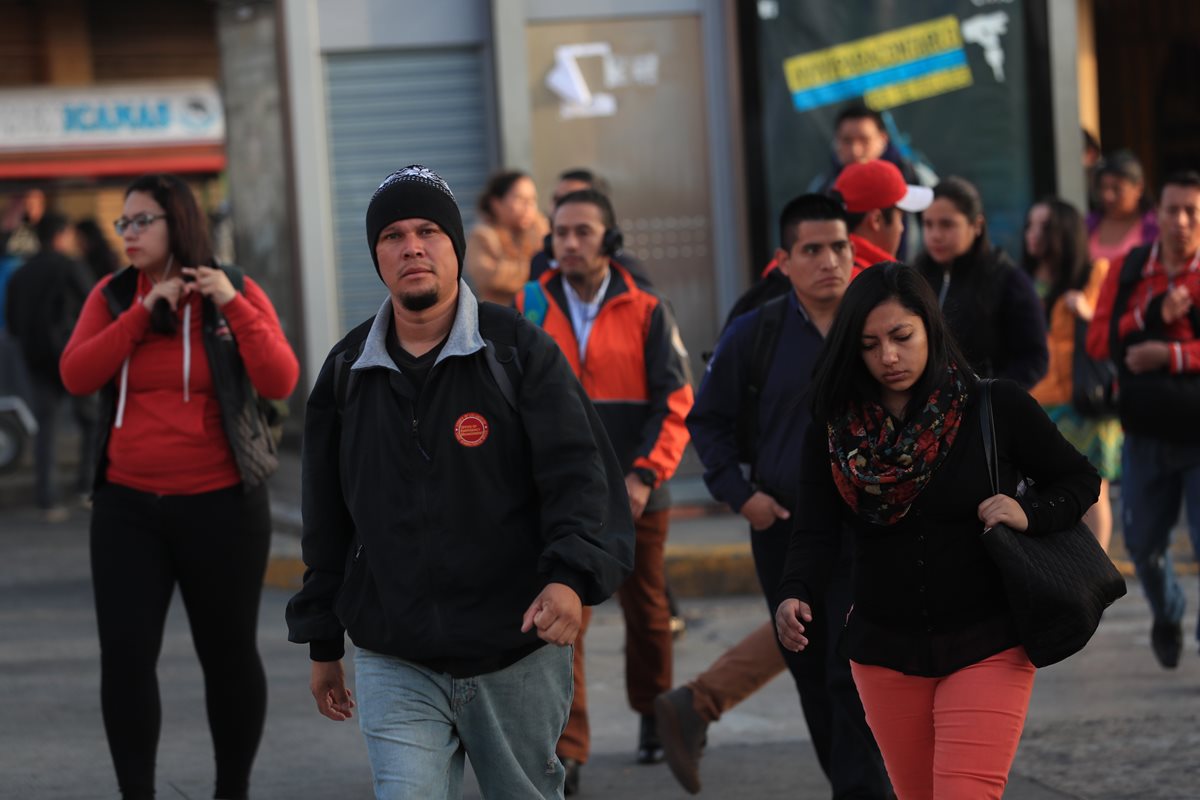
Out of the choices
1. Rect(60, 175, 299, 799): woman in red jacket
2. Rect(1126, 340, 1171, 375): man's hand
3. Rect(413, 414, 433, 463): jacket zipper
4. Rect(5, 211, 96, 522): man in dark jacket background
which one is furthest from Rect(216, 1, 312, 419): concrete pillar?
Rect(413, 414, 433, 463): jacket zipper

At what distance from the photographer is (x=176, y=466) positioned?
562 centimetres

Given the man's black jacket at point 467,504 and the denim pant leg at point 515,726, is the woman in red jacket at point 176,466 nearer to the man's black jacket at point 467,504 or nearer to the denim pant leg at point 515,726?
the man's black jacket at point 467,504

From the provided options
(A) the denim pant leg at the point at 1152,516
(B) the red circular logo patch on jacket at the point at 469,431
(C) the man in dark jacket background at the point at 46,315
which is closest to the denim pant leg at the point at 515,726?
(B) the red circular logo patch on jacket at the point at 469,431

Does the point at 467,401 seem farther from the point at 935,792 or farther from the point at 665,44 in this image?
the point at 665,44

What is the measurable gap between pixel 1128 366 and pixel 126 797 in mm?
4207

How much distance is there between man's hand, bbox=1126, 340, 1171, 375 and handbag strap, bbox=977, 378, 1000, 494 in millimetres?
3413

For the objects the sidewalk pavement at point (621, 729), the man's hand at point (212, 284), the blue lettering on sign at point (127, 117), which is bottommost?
the sidewalk pavement at point (621, 729)

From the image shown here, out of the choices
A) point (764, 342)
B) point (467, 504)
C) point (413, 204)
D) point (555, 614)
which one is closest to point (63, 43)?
point (764, 342)

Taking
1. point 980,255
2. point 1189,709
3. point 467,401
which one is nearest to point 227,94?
point 980,255

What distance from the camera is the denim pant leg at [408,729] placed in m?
3.93

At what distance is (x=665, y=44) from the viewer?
12305 mm

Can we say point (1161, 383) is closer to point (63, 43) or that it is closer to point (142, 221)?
point (142, 221)

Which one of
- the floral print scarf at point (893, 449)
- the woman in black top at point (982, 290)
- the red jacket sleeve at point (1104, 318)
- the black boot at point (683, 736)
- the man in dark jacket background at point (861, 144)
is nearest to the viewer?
the floral print scarf at point (893, 449)

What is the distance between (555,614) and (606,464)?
1.42 feet
